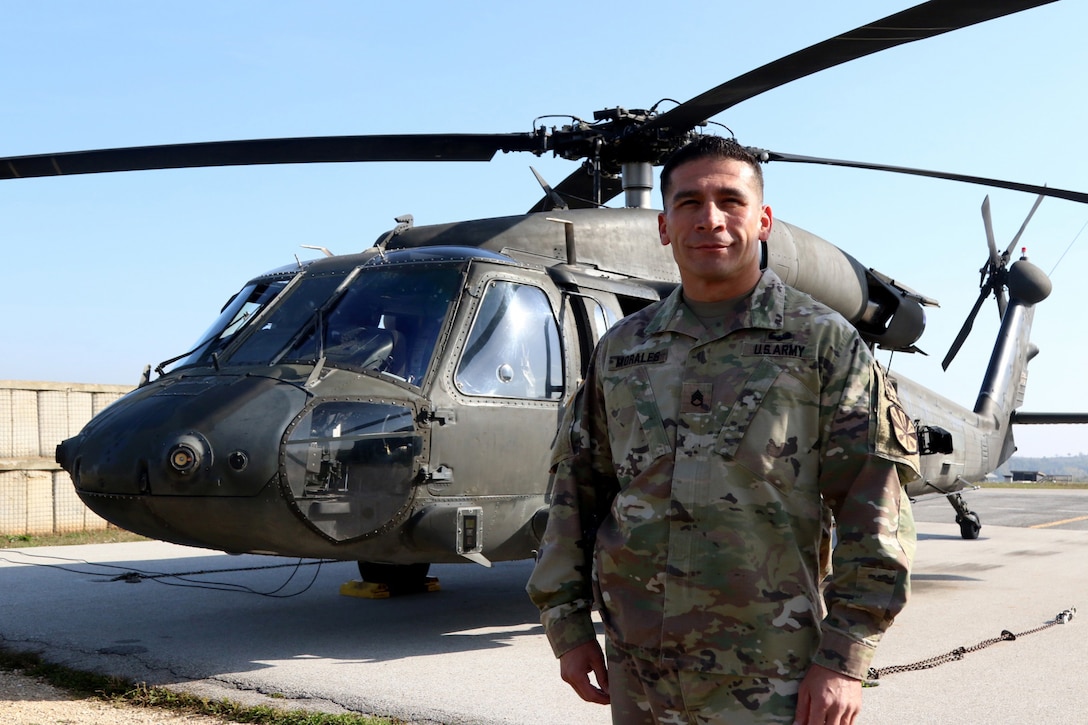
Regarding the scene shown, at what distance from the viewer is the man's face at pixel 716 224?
2211 mm

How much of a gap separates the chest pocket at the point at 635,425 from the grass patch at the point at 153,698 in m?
2.43

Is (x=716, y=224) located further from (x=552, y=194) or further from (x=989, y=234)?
(x=989, y=234)

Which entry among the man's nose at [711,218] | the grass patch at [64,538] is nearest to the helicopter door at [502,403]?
the man's nose at [711,218]

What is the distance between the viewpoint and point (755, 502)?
2107mm

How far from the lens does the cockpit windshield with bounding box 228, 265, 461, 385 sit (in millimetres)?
5672

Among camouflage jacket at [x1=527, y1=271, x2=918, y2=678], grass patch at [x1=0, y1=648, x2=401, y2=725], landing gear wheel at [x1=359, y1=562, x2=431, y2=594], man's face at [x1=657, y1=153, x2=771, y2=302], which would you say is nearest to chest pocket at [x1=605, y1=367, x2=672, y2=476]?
camouflage jacket at [x1=527, y1=271, x2=918, y2=678]

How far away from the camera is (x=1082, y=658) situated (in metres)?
5.58

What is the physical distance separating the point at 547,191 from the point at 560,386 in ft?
7.27

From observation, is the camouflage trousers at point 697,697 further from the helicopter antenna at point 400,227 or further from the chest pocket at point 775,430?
the helicopter antenna at point 400,227

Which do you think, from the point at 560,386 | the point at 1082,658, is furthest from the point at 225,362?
the point at 1082,658

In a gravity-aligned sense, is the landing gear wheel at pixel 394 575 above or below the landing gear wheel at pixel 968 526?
above

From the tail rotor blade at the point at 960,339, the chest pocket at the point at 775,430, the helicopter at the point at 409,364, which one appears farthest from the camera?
the tail rotor blade at the point at 960,339

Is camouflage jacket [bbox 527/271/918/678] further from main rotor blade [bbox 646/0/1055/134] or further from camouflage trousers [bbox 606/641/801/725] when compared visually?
main rotor blade [bbox 646/0/1055/134]

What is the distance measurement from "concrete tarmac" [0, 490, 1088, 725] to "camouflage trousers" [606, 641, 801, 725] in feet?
7.14
